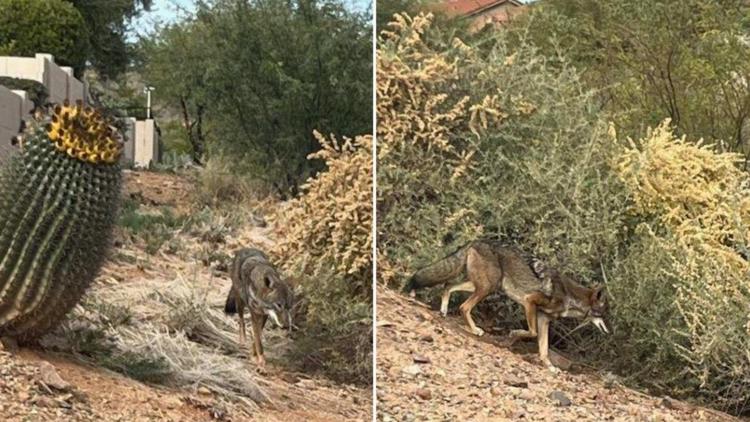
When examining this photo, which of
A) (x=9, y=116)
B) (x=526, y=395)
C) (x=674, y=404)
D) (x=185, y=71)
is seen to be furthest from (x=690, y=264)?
(x=9, y=116)

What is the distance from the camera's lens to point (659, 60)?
17.6ft

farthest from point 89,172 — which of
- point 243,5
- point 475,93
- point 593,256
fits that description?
point 593,256

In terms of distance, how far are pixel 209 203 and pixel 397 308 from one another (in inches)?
36.2

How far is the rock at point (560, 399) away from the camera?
17.3ft

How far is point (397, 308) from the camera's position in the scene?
17.3ft

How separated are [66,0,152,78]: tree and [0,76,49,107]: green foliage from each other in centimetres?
23

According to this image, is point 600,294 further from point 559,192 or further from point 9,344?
point 9,344

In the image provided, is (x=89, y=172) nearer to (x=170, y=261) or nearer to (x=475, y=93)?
(x=170, y=261)

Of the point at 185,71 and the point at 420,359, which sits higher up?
the point at 185,71

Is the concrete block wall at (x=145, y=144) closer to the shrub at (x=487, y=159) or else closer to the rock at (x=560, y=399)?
the shrub at (x=487, y=159)

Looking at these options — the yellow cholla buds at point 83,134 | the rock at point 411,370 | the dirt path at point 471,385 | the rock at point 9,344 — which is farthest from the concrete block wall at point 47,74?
the rock at point 411,370

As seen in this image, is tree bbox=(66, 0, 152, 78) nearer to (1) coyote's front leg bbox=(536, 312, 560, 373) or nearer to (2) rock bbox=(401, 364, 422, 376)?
(2) rock bbox=(401, 364, 422, 376)

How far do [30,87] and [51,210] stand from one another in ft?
1.62

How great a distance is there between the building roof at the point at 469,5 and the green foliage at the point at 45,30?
1507 millimetres
